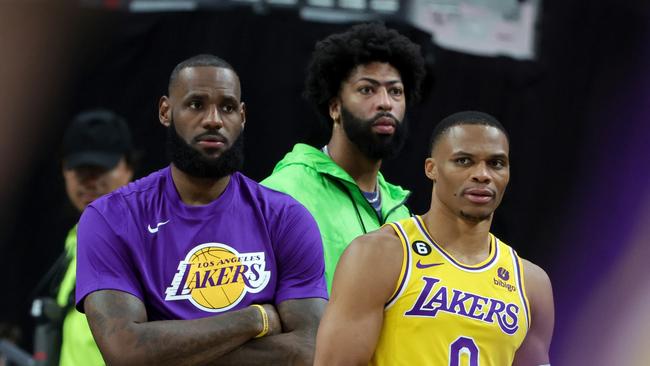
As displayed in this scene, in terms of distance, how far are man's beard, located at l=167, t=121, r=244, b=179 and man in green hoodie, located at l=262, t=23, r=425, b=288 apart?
2.17 feet

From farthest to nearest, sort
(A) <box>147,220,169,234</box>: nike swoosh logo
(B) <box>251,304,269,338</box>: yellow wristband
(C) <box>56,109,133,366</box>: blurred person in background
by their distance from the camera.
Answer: (C) <box>56,109,133,366</box>: blurred person in background, (A) <box>147,220,169,234</box>: nike swoosh logo, (B) <box>251,304,269,338</box>: yellow wristband

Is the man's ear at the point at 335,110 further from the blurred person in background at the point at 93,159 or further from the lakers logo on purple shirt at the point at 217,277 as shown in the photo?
the lakers logo on purple shirt at the point at 217,277

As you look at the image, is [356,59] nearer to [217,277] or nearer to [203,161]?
[203,161]

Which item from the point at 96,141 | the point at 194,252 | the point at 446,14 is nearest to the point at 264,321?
the point at 194,252

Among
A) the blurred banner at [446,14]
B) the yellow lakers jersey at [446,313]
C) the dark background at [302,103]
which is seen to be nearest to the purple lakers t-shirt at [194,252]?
the yellow lakers jersey at [446,313]

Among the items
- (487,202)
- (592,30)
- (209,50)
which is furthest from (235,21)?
(487,202)

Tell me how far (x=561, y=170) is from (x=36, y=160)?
2.86 meters

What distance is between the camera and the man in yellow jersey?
3830mm

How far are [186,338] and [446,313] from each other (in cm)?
83

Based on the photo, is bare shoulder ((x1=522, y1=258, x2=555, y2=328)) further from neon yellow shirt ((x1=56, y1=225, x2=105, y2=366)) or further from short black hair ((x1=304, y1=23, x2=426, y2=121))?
neon yellow shirt ((x1=56, y1=225, x2=105, y2=366))

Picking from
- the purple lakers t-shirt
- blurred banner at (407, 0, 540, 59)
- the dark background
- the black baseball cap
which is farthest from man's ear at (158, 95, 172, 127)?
blurred banner at (407, 0, 540, 59)

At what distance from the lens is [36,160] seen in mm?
6094

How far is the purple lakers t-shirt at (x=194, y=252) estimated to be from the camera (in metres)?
3.93

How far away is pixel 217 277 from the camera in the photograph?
3.96 m
